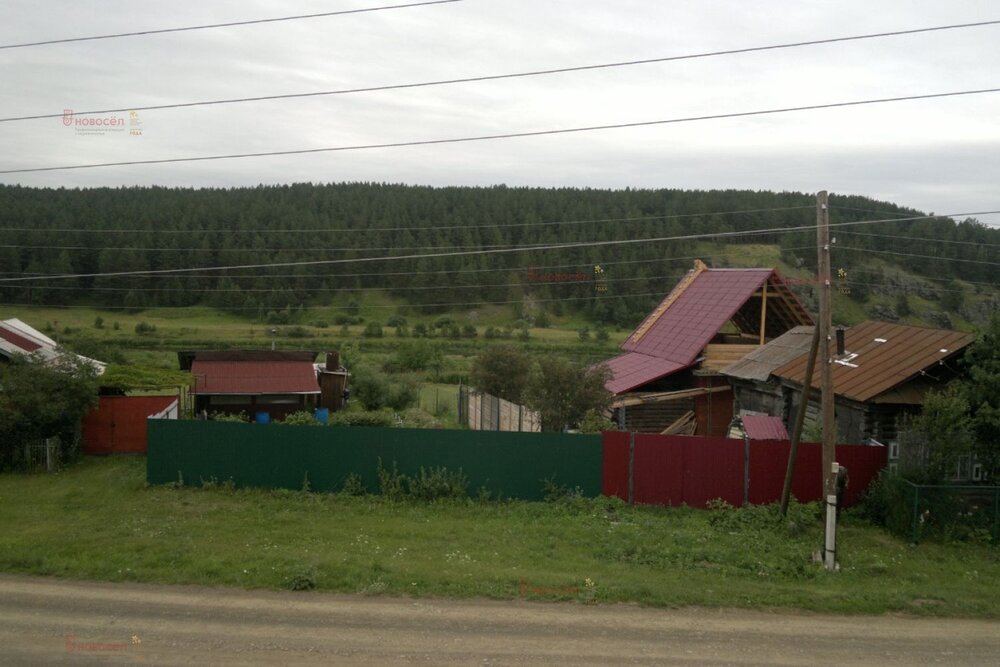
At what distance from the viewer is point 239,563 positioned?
13094 millimetres

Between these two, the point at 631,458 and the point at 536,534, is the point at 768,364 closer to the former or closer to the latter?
the point at 631,458

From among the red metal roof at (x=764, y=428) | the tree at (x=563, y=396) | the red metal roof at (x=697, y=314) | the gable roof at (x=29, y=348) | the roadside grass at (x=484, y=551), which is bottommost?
the roadside grass at (x=484, y=551)

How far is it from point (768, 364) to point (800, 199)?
119048 millimetres

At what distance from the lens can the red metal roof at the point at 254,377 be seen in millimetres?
31656

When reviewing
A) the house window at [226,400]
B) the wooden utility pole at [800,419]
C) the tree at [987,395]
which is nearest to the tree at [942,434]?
the tree at [987,395]

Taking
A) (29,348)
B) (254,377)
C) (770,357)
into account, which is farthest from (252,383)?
(770,357)

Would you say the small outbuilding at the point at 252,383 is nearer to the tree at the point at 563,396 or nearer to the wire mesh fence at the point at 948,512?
the tree at the point at 563,396

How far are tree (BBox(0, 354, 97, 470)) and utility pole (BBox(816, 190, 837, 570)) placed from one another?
1922 cm

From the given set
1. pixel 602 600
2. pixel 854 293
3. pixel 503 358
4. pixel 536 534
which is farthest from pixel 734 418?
pixel 854 293

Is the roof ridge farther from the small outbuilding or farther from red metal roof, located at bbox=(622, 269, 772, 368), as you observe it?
the small outbuilding

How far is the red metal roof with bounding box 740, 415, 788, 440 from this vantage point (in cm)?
2173

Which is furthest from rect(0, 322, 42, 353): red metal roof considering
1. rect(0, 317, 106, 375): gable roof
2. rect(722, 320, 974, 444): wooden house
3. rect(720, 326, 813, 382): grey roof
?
rect(722, 320, 974, 444): wooden house

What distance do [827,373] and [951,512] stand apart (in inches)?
178

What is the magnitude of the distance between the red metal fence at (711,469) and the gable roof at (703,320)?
32.0ft
